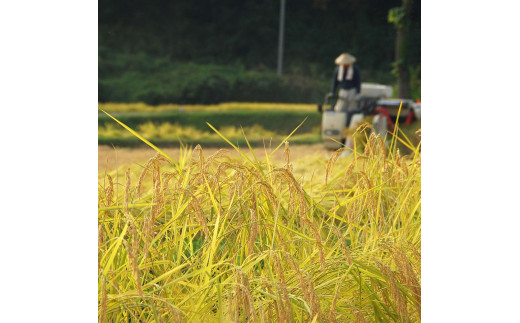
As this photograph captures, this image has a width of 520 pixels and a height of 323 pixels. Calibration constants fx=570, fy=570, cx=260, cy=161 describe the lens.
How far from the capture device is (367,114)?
2.83 m

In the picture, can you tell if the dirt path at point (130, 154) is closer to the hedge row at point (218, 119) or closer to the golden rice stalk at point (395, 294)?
the hedge row at point (218, 119)

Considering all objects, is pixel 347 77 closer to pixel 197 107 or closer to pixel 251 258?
pixel 197 107

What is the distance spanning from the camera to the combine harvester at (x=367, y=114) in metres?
2.75

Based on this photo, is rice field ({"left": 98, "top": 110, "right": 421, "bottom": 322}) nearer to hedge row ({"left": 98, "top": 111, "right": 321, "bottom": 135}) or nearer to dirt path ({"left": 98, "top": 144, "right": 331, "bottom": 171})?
dirt path ({"left": 98, "top": 144, "right": 331, "bottom": 171})

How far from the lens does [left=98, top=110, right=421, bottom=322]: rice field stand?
1.60 meters

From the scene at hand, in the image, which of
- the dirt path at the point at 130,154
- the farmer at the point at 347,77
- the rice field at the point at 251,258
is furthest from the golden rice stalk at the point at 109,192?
the farmer at the point at 347,77

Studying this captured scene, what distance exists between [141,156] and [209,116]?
367 mm

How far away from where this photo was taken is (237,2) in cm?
262

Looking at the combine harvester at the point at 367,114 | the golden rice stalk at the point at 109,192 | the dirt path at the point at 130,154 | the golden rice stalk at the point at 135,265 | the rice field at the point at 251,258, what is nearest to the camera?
the golden rice stalk at the point at 135,265

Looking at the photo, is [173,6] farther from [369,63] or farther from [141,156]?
[369,63]

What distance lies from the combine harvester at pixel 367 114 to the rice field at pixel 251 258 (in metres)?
0.38

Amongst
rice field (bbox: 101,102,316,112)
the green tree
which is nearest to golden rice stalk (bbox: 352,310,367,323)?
rice field (bbox: 101,102,316,112)
